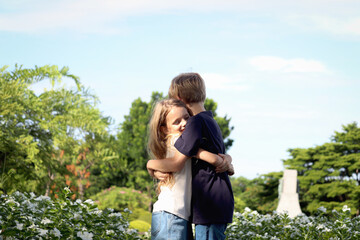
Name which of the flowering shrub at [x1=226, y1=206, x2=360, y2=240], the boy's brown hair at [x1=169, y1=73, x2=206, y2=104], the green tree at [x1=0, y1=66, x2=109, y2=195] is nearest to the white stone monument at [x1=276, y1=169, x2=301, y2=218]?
the green tree at [x1=0, y1=66, x2=109, y2=195]

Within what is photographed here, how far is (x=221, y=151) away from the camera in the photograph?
3.26 meters

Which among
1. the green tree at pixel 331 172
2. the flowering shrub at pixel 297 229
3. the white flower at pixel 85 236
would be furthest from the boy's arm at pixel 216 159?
the green tree at pixel 331 172

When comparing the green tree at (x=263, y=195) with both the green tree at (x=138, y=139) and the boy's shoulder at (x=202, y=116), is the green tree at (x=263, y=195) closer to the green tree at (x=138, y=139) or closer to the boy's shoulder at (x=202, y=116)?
the green tree at (x=138, y=139)

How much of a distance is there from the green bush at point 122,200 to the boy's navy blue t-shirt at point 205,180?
56.2 ft

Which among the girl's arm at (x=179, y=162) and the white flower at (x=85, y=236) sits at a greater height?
the girl's arm at (x=179, y=162)

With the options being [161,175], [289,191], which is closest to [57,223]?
[161,175]

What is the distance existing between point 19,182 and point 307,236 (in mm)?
4883

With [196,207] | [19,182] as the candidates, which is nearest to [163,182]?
[196,207]

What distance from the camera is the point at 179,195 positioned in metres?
2.96

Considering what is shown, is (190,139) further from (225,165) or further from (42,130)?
(42,130)

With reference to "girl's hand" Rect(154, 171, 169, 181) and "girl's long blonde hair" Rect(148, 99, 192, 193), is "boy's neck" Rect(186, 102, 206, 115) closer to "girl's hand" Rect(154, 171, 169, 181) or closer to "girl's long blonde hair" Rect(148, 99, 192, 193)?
"girl's long blonde hair" Rect(148, 99, 192, 193)

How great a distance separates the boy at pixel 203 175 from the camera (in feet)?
9.76

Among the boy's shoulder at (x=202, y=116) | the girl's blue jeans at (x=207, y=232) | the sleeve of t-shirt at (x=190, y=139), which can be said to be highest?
the boy's shoulder at (x=202, y=116)

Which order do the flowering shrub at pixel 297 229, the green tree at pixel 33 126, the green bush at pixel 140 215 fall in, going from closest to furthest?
the flowering shrub at pixel 297 229
the green tree at pixel 33 126
the green bush at pixel 140 215
